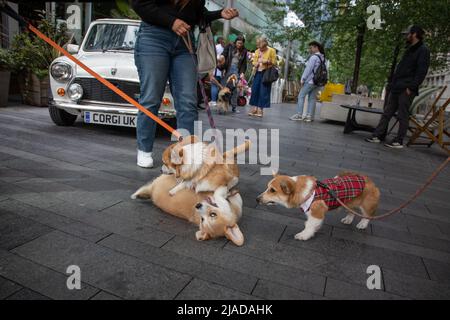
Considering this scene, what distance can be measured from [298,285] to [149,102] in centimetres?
257

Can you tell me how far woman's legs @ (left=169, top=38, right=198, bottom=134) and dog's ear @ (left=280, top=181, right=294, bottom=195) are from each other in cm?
161

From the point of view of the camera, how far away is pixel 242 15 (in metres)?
42.8

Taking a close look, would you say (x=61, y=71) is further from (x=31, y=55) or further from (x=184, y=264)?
(x=184, y=264)

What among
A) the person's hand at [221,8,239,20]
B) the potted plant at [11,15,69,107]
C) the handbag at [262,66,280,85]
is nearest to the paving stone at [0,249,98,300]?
the person's hand at [221,8,239,20]

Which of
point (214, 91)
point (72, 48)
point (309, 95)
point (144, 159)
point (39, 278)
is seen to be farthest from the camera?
point (214, 91)

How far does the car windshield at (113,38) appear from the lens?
6328 mm

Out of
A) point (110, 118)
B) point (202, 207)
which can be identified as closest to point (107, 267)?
point (202, 207)

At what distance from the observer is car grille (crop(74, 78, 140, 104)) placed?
546cm

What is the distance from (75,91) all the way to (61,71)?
403 mm

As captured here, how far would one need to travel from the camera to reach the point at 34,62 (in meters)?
7.70

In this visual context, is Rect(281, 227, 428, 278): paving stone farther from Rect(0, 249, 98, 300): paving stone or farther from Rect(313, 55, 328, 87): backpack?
Rect(313, 55, 328, 87): backpack
